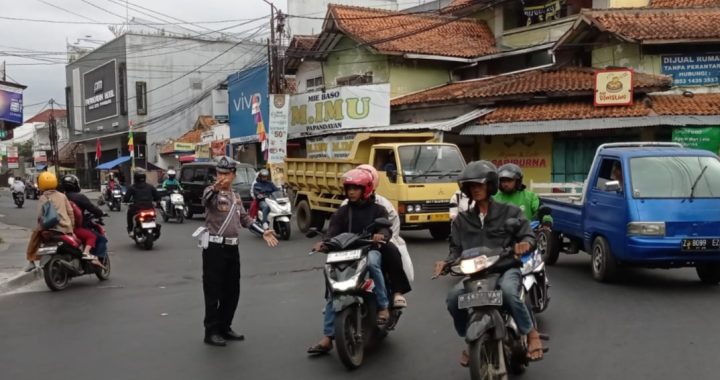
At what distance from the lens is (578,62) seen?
21.5 metres

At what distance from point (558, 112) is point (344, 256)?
48.8 feet

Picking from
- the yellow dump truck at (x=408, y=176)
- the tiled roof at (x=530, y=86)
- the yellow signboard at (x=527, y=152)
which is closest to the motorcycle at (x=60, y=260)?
the yellow dump truck at (x=408, y=176)

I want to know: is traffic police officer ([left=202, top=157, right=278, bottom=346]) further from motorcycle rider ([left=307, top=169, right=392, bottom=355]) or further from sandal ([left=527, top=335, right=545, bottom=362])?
sandal ([left=527, top=335, right=545, bottom=362])

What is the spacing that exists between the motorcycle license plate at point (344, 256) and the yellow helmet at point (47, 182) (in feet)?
18.0

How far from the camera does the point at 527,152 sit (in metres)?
20.8

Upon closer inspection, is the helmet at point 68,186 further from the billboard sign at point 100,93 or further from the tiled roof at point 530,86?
the billboard sign at point 100,93

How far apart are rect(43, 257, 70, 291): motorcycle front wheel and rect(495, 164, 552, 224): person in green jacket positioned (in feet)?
20.3

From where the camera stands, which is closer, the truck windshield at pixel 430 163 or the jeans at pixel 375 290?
the jeans at pixel 375 290

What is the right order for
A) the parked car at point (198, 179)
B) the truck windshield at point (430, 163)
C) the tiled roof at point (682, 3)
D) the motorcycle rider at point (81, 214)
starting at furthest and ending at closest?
the parked car at point (198, 179) → the tiled roof at point (682, 3) → the truck windshield at point (430, 163) → the motorcycle rider at point (81, 214)

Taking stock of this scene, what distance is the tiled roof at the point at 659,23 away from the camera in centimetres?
1833

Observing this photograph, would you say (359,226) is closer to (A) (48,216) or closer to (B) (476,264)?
(B) (476,264)

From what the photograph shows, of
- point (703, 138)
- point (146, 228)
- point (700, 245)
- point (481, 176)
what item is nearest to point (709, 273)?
point (700, 245)

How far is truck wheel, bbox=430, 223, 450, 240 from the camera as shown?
1389cm

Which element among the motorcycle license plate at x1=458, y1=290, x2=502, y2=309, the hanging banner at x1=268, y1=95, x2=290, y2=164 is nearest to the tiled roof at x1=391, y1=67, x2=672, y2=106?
the hanging banner at x1=268, y1=95, x2=290, y2=164
